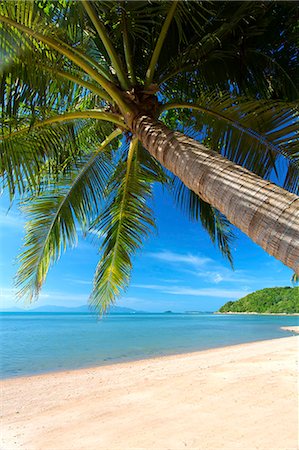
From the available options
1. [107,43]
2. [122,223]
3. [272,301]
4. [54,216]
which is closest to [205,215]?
[122,223]

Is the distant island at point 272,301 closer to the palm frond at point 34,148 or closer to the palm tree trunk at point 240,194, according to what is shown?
the palm frond at point 34,148

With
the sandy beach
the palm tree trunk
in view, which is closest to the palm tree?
the palm tree trunk

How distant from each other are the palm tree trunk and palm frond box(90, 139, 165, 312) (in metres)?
2.71

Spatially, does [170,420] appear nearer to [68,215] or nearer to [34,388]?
[68,215]

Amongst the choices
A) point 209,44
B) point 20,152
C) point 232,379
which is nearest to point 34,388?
point 232,379

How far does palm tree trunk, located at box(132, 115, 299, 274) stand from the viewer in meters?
1.65

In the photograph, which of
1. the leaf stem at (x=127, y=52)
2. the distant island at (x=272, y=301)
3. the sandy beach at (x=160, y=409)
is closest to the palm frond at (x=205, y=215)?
the leaf stem at (x=127, y=52)

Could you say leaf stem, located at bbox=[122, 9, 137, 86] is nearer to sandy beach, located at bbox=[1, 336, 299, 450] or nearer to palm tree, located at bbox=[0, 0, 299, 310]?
palm tree, located at bbox=[0, 0, 299, 310]

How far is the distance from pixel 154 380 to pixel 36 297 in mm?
4758

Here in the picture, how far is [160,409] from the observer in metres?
6.18

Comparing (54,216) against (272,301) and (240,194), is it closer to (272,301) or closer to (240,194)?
(240,194)

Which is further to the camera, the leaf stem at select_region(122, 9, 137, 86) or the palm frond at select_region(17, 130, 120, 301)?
the palm frond at select_region(17, 130, 120, 301)

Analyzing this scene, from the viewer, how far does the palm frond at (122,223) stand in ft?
18.7

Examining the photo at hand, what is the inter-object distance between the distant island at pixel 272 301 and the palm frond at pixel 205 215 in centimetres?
5667
